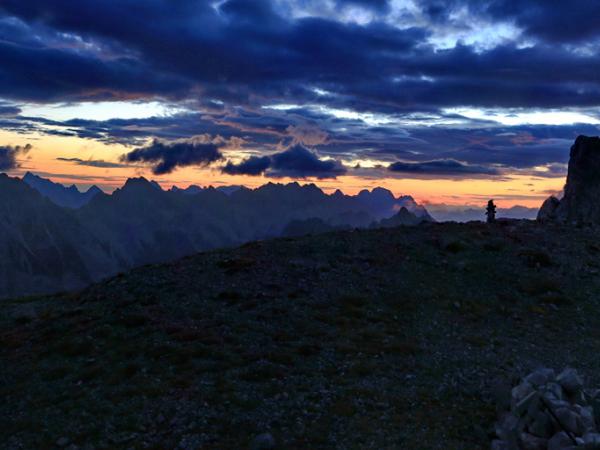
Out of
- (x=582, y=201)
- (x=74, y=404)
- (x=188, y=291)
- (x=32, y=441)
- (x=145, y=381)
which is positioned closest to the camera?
(x=32, y=441)

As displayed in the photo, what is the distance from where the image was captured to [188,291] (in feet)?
121

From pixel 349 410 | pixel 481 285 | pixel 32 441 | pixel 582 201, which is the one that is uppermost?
pixel 582 201

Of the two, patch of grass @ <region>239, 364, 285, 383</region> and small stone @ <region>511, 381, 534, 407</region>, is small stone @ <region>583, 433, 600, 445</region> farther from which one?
patch of grass @ <region>239, 364, 285, 383</region>

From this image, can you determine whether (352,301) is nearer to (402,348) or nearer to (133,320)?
(402,348)

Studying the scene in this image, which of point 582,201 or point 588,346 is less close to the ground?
point 582,201

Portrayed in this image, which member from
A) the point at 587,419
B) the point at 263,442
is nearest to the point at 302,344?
the point at 263,442

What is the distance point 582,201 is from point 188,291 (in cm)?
12634

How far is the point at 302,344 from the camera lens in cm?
2883

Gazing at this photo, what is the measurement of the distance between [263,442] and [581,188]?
140m

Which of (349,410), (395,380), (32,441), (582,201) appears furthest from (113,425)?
(582,201)

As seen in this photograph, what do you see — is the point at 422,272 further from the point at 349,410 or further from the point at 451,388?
Answer: the point at 349,410

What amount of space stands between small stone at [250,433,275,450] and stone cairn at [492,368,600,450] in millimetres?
8205

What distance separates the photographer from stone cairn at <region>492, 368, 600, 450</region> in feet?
56.8

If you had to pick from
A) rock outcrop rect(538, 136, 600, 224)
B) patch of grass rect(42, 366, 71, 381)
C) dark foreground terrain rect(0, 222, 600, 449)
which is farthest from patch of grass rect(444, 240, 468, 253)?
rock outcrop rect(538, 136, 600, 224)
